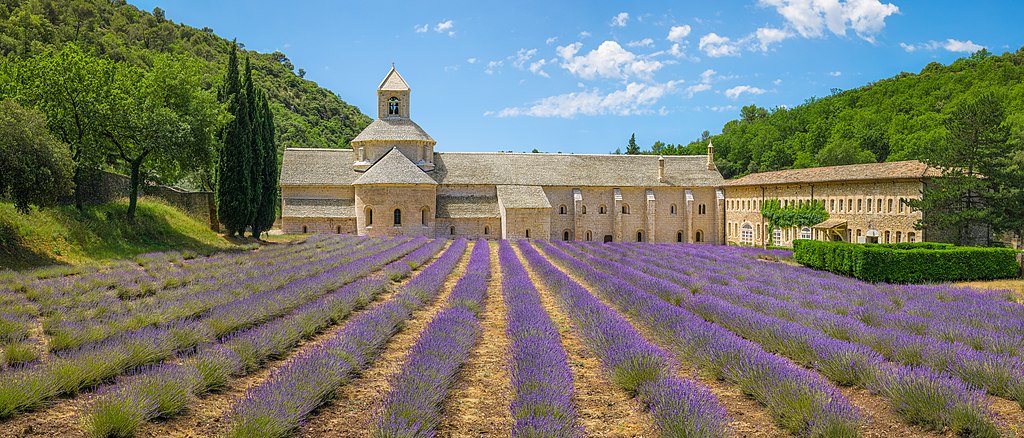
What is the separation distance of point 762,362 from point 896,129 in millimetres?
59217

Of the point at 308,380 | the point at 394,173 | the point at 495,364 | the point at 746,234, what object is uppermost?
the point at 394,173

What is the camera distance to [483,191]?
41688 mm

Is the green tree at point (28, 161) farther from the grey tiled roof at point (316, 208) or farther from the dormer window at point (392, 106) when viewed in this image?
the dormer window at point (392, 106)

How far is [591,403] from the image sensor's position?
19.4 feet

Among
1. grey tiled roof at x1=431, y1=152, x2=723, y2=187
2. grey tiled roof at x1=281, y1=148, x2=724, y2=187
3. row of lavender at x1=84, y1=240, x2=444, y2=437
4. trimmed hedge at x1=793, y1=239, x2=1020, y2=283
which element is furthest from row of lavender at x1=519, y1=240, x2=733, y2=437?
grey tiled roof at x1=281, y1=148, x2=724, y2=187

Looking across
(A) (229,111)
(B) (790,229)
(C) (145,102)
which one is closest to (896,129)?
(B) (790,229)

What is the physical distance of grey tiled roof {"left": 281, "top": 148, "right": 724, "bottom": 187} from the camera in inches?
1628

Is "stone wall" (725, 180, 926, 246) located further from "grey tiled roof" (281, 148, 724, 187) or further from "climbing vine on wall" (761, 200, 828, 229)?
"grey tiled roof" (281, 148, 724, 187)

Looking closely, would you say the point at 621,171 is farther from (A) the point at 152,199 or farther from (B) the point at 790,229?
(A) the point at 152,199

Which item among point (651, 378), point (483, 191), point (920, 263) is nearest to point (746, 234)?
point (483, 191)

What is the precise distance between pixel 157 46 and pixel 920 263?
A: 358ft

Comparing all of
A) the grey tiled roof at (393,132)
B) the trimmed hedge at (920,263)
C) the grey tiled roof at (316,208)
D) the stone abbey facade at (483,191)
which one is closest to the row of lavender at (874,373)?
the trimmed hedge at (920,263)

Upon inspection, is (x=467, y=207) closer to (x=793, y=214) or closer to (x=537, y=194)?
(x=537, y=194)

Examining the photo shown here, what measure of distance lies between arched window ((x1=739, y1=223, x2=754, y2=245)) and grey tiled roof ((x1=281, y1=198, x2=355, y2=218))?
27.6 metres
